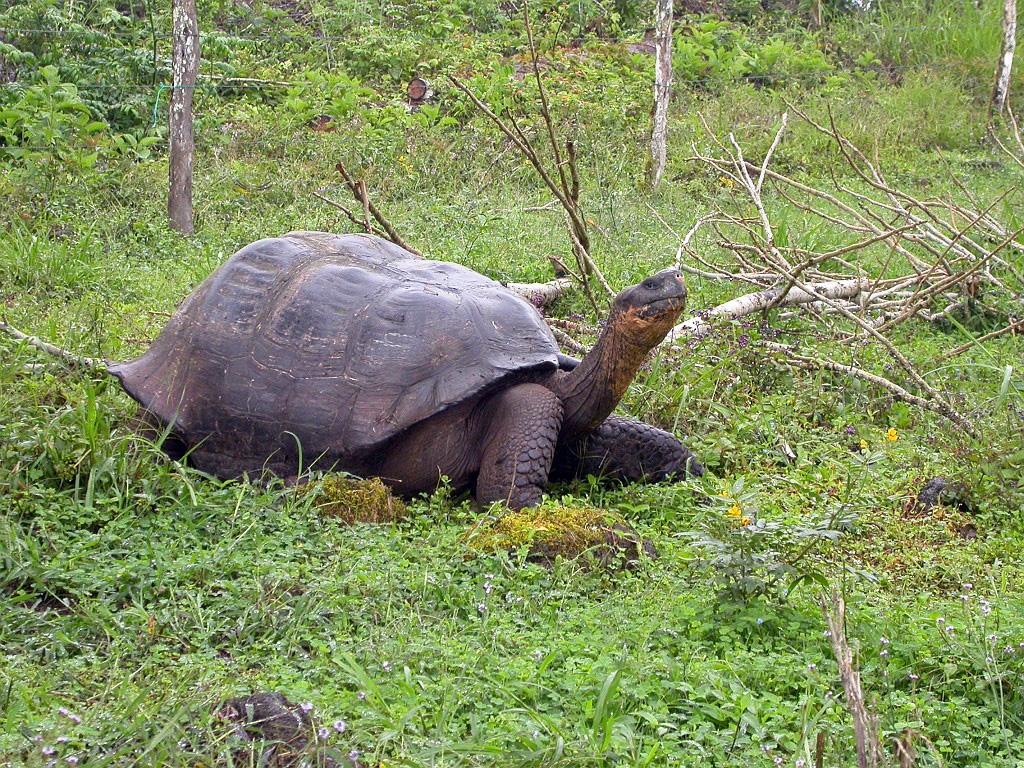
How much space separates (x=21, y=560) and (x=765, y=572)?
2.11 metres

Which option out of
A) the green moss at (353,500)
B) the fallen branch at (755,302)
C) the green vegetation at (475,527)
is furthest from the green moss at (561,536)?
the fallen branch at (755,302)

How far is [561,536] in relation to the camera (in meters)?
3.54

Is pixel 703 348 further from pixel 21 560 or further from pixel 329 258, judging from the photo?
pixel 21 560

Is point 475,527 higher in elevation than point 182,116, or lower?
lower

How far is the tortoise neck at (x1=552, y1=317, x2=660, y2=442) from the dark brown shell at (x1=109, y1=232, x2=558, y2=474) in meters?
0.12

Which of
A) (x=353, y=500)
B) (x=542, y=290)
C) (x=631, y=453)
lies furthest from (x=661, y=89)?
(x=353, y=500)

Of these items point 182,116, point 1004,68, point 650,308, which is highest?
point 1004,68

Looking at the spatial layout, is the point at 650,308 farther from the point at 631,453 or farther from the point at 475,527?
the point at 475,527

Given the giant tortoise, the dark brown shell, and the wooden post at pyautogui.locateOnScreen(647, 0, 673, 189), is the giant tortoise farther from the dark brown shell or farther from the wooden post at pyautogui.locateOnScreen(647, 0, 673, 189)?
the wooden post at pyautogui.locateOnScreen(647, 0, 673, 189)

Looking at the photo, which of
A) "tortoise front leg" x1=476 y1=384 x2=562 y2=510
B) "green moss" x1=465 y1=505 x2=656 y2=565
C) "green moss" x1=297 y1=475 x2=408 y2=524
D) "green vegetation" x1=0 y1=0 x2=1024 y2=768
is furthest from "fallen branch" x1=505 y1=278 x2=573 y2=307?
"green moss" x1=465 y1=505 x2=656 y2=565

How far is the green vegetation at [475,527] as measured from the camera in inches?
96.0

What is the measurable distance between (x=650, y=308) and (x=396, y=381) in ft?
3.18

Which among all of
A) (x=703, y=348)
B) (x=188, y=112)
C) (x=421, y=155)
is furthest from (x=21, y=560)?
(x=421, y=155)

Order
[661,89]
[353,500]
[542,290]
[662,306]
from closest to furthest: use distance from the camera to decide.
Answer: [353,500]
[662,306]
[542,290]
[661,89]
